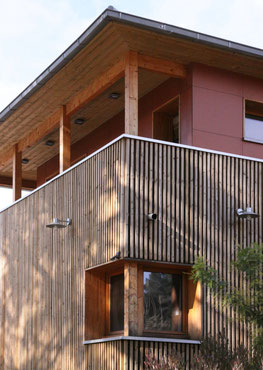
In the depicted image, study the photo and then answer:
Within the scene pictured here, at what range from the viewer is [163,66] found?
16188 millimetres

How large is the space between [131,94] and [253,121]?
119 inches

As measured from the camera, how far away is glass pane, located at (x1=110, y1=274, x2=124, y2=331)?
49.4 ft

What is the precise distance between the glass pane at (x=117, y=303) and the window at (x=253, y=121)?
399cm

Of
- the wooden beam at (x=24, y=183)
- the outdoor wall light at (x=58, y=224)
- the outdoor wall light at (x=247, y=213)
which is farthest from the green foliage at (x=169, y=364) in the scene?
the wooden beam at (x=24, y=183)

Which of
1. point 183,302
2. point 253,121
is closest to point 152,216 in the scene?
point 183,302

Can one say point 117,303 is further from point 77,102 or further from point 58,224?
point 77,102

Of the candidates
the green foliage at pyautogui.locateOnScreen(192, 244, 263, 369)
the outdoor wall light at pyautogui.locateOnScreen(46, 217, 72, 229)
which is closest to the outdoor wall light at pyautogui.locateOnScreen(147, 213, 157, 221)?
the green foliage at pyautogui.locateOnScreen(192, 244, 263, 369)

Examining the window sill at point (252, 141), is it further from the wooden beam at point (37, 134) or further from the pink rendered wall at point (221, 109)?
the wooden beam at point (37, 134)

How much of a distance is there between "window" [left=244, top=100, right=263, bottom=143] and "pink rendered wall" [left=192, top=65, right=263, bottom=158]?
189mm

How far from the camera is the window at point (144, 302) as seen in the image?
14547 millimetres

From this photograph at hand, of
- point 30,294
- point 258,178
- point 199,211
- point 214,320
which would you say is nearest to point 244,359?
point 214,320

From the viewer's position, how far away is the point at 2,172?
24719 millimetres

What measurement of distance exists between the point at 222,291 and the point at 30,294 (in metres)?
5.11

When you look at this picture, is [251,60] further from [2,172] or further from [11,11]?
[11,11]
